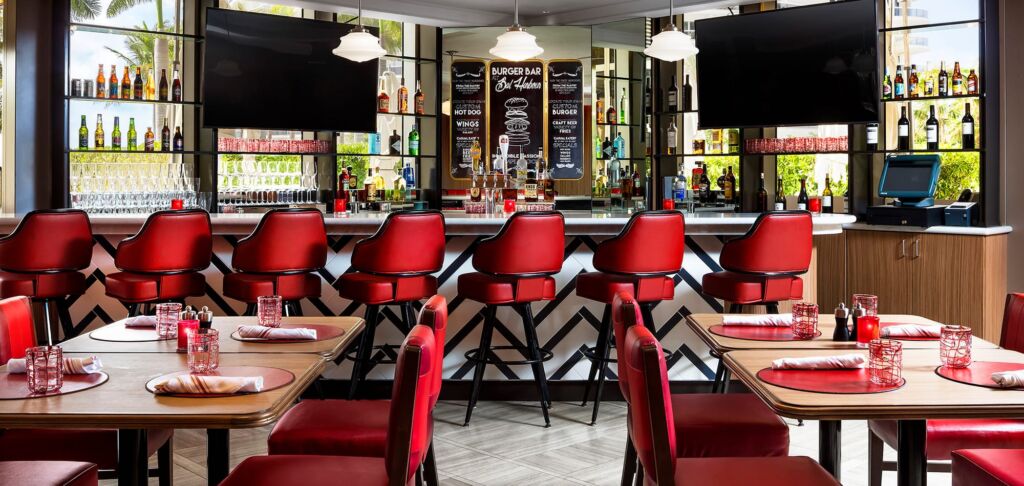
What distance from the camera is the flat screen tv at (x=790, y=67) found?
639 cm

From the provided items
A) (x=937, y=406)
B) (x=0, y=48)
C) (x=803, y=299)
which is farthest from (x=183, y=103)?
(x=937, y=406)

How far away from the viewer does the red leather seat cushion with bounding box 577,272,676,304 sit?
4.59 meters

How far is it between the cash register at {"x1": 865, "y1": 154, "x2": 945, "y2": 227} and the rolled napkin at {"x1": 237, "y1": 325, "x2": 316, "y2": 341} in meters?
4.87

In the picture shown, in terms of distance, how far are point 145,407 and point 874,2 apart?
228 inches

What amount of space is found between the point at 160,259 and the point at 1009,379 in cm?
389

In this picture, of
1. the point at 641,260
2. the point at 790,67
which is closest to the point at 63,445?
the point at 641,260

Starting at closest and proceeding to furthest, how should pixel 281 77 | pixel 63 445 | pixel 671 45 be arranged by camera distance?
pixel 63 445, pixel 671 45, pixel 281 77

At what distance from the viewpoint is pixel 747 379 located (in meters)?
2.32

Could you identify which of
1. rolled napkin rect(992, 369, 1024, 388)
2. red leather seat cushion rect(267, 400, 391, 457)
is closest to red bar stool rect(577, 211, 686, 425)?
red leather seat cushion rect(267, 400, 391, 457)

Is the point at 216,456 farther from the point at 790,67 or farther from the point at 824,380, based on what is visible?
the point at 790,67

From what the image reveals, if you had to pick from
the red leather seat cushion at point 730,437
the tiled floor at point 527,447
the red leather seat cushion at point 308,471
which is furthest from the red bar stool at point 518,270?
the red leather seat cushion at point 308,471

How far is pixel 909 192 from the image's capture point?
6461 millimetres

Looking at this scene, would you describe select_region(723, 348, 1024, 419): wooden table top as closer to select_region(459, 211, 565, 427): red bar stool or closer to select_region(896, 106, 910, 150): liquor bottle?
select_region(459, 211, 565, 427): red bar stool

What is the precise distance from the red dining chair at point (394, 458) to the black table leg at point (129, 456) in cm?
23
